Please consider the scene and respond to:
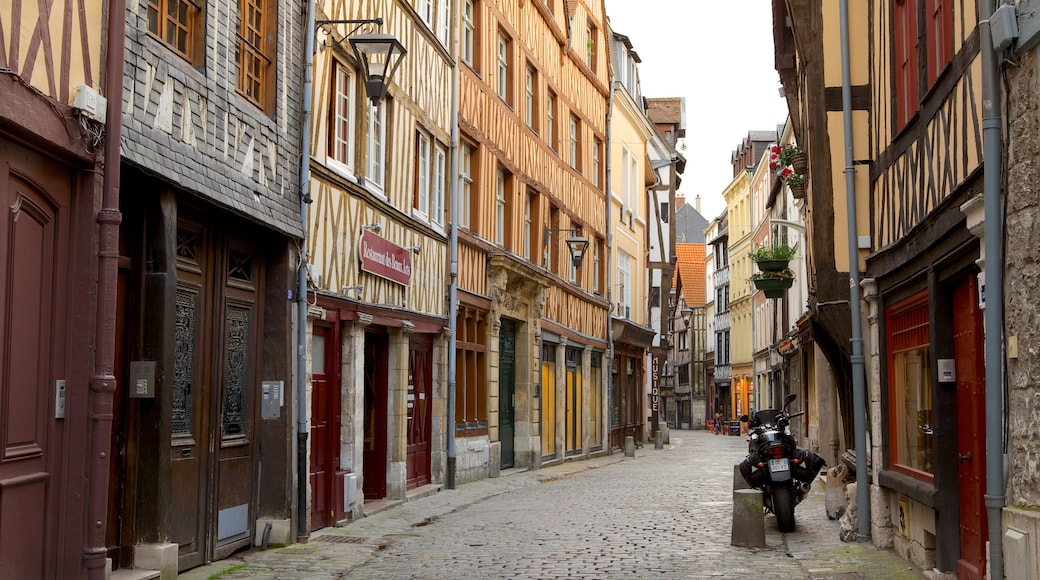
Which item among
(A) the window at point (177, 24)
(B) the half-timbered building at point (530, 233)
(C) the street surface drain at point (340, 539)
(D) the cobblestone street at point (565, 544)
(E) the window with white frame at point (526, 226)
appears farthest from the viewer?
(E) the window with white frame at point (526, 226)

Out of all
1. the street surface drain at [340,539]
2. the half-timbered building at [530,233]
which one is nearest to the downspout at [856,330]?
the street surface drain at [340,539]

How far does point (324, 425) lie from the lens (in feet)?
39.5

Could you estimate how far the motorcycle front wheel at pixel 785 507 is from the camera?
1166cm

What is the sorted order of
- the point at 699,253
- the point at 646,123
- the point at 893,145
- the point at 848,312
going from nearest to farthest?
the point at 893,145 < the point at 848,312 < the point at 646,123 < the point at 699,253

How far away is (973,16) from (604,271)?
2307cm

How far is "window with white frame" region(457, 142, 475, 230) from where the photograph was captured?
1822cm

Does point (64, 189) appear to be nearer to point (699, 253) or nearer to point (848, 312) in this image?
point (848, 312)

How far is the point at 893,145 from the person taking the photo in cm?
987

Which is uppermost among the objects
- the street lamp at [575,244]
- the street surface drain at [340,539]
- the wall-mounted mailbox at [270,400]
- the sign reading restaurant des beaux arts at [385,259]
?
the street lamp at [575,244]

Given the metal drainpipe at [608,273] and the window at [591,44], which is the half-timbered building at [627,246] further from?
the window at [591,44]

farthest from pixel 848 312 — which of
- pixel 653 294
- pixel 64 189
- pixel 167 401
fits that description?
pixel 653 294

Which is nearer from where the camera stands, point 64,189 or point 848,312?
point 64,189

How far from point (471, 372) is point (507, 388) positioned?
302 centimetres

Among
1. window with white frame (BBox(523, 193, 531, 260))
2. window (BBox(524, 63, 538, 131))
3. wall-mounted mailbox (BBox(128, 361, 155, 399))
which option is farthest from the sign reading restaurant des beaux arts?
window (BBox(524, 63, 538, 131))
